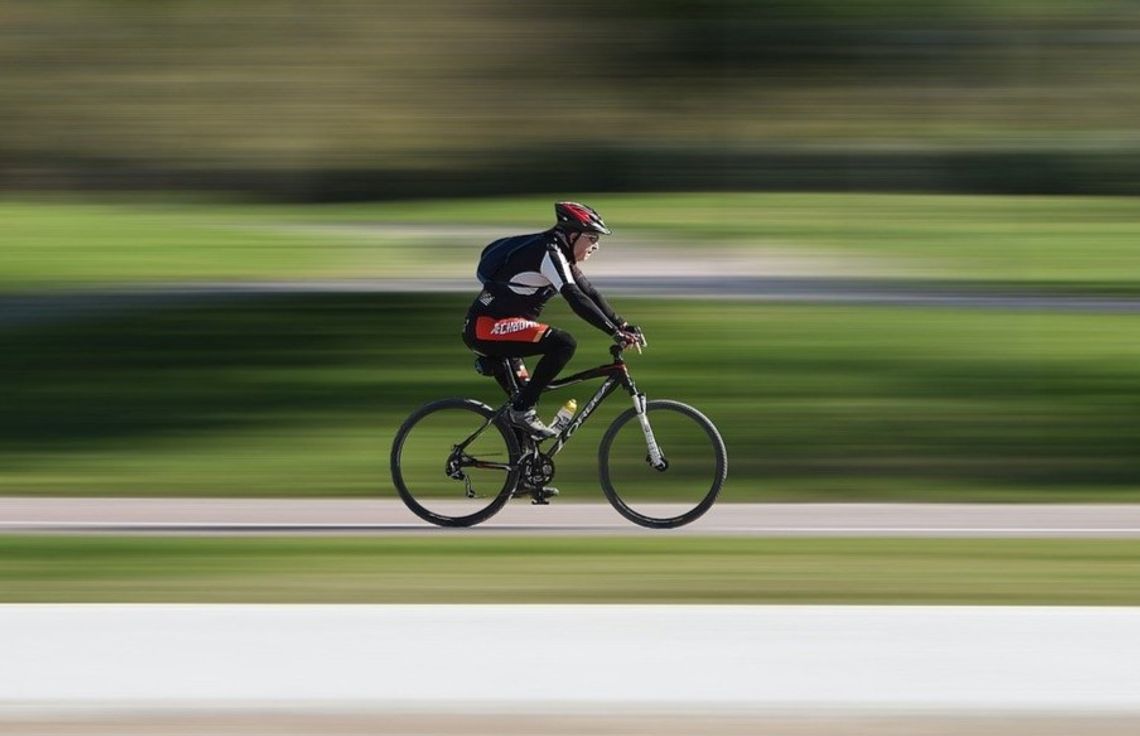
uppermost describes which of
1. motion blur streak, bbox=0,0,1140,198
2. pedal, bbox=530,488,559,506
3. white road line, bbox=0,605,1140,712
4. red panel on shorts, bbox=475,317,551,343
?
motion blur streak, bbox=0,0,1140,198

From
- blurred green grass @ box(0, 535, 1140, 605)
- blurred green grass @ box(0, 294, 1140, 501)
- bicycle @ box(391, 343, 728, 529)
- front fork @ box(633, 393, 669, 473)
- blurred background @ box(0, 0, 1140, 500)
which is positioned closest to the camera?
blurred green grass @ box(0, 535, 1140, 605)

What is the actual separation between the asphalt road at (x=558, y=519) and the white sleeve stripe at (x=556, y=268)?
53.6 inches

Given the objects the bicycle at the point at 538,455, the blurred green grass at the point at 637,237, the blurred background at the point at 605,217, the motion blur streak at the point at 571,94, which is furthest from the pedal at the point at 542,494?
the motion blur streak at the point at 571,94

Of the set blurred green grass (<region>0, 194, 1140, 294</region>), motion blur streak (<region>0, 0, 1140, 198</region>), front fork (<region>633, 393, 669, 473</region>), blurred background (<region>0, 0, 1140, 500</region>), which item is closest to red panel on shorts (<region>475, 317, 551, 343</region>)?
front fork (<region>633, 393, 669, 473</region>)

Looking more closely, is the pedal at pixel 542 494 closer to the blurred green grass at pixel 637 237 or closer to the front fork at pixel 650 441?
the front fork at pixel 650 441

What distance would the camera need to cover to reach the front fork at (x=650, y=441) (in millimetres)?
9180

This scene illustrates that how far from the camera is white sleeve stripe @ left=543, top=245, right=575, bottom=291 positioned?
890cm

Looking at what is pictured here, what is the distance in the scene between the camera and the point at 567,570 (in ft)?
27.6

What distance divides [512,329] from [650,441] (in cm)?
86

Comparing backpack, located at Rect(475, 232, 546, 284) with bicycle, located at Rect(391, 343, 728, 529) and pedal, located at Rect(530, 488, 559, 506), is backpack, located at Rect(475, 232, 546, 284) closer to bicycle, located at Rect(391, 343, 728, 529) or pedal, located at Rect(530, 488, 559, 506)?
bicycle, located at Rect(391, 343, 728, 529)

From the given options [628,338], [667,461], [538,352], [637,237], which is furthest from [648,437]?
[637,237]

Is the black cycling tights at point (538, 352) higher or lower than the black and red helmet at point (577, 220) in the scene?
lower

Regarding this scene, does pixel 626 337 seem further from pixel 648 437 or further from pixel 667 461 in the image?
pixel 667 461

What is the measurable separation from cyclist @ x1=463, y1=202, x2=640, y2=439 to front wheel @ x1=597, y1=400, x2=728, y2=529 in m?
0.50
